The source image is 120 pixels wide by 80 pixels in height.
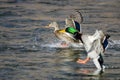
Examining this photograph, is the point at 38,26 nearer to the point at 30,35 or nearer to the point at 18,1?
the point at 30,35

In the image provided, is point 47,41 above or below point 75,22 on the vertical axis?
below

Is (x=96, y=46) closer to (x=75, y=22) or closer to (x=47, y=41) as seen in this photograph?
(x=47, y=41)

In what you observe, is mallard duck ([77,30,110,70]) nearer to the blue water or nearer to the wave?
the blue water

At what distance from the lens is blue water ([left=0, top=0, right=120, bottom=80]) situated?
13258 millimetres

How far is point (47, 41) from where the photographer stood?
56.4ft

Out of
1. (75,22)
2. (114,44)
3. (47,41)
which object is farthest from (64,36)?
(114,44)

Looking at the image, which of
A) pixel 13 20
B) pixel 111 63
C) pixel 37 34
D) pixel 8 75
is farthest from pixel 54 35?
pixel 8 75

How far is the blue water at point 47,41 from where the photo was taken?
13.3 meters

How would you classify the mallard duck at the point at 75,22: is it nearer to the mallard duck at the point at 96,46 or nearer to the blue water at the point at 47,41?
the blue water at the point at 47,41

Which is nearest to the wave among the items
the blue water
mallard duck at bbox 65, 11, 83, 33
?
the blue water

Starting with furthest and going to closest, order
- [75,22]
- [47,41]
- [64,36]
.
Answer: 1. [75,22]
2. [47,41]
3. [64,36]

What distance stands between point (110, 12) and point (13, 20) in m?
4.05

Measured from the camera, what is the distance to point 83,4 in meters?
24.5

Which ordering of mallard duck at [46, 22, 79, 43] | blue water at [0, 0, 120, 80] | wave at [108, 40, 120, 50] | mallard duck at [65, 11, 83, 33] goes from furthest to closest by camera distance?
1. mallard duck at [65, 11, 83, 33]
2. mallard duck at [46, 22, 79, 43]
3. wave at [108, 40, 120, 50]
4. blue water at [0, 0, 120, 80]
